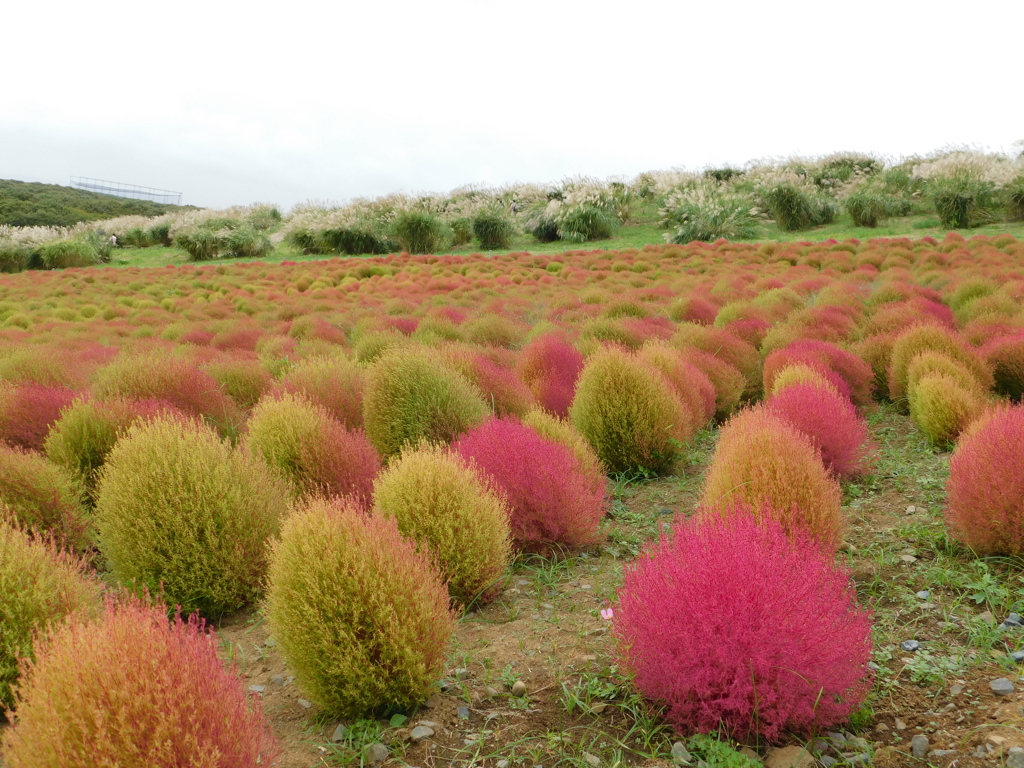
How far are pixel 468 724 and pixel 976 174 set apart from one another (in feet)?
65.7

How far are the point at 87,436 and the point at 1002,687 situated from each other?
409 centimetres

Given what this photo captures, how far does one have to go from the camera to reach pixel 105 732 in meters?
1.47

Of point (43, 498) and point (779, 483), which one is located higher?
point (779, 483)

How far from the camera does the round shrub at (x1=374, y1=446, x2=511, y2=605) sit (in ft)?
9.25

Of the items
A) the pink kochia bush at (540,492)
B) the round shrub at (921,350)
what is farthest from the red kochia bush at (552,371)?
the round shrub at (921,350)

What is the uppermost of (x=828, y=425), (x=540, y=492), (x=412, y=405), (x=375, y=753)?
(x=412, y=405)

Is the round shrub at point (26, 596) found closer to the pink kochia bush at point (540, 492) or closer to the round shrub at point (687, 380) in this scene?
the pink kochia bush at point (540, 492)

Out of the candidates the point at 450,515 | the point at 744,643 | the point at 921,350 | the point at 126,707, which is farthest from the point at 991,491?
the point at 126,707

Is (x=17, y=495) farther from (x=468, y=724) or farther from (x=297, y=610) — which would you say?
(x=468, y=724)

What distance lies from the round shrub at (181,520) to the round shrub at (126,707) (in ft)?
4.06

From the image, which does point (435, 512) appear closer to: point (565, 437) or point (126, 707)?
point (565, 437)

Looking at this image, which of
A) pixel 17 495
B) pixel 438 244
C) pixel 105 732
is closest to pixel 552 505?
pixel 105 732

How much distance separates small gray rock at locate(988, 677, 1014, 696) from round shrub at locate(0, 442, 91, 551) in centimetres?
348

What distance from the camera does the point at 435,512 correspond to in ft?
9.34
